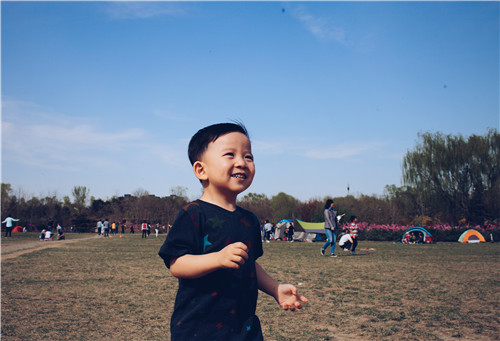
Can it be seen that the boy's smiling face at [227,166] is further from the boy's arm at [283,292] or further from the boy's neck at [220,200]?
the boy's arm at [283,292]

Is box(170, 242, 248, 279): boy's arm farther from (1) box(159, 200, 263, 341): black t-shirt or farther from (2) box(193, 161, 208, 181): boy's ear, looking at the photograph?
(2) box(193, 161, 208, 181): boy's ear

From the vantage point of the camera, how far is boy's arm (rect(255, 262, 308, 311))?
7.24 feet

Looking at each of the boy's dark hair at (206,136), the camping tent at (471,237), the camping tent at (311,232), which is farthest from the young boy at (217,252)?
the camping tent at (311,232)

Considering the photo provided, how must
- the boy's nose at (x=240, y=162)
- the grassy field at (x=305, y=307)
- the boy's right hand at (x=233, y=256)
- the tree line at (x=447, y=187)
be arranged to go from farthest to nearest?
the tree line at (x=447, y=187) < the grassy field at (x=305, y=307) < the boy's nose at (x=240, y=162) < the boy's right hand at (x=233, y=256)

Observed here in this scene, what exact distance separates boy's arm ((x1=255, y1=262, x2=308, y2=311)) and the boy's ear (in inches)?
23.6

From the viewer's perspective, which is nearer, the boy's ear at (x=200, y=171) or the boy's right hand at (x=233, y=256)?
the boy's right hand at (x=233, y=256)

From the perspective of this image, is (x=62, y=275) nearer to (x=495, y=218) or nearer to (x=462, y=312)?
(x=462, y=312)

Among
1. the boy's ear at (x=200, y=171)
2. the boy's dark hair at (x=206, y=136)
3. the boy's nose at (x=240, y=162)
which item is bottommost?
the boy's ear at (x=200, y=171)

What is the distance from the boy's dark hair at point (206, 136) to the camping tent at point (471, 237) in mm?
31231

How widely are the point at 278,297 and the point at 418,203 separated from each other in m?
44.5

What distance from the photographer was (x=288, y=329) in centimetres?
509

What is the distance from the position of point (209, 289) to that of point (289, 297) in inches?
18.9

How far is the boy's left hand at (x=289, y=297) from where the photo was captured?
7.24 feet

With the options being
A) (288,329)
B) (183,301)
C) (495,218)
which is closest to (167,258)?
(183,301)
